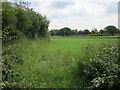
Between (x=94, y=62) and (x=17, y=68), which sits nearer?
(x=94, y=62)

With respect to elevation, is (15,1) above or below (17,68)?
above

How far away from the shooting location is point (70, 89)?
276cm

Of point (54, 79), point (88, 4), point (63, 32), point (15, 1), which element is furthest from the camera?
point (63, 32)

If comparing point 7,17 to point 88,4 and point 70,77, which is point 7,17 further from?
point 70,77

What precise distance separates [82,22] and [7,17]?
5981 millimetres

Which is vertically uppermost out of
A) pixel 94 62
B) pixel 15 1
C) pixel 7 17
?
pixel 15 1

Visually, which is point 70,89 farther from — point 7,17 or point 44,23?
point 44,23

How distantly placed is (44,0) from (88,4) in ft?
6.67

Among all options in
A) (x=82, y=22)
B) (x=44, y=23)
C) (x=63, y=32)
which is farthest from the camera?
(x=63, y=32)

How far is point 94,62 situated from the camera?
9.17ft

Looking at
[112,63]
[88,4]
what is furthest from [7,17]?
[112,63]

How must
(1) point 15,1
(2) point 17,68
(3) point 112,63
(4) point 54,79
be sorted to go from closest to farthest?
(3) point 112,63 < (4) point 54,79 < (2) point 17,68 < (1) point 15,1

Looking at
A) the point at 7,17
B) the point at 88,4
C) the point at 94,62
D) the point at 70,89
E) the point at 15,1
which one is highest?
the point at 15,1

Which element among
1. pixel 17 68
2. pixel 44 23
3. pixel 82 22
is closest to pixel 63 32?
pixel 44 23
